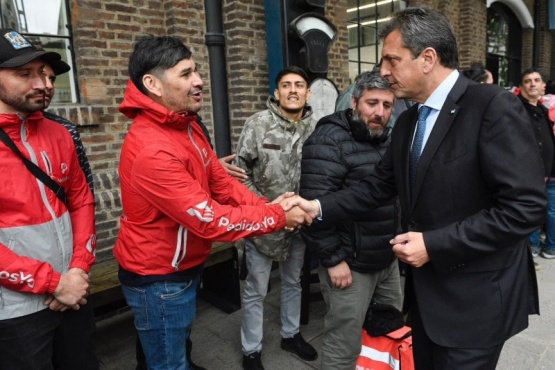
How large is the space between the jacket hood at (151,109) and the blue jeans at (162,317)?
80cm

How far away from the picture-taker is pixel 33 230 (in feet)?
6.21

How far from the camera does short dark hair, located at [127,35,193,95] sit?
202 cm

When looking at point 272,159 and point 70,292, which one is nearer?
point 70,292

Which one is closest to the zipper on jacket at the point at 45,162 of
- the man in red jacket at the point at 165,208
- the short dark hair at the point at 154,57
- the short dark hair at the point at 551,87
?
the man in red jacket at the point at 165,208

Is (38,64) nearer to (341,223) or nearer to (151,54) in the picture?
(151,54)

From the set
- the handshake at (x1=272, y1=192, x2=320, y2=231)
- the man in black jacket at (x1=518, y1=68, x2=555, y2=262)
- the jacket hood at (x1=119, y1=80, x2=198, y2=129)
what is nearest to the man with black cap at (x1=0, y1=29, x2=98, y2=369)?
the jacket hood at (x1=119, y1=80, x2=198, y2=129)

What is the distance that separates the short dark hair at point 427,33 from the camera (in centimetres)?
169

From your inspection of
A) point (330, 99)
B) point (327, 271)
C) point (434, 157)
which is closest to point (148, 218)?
point (327, 271)

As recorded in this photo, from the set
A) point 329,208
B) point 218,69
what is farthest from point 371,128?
point 218,69

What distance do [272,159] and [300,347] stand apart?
149 cm

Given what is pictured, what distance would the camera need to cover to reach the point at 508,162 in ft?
4.90

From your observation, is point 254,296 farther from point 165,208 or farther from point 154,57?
point 154,57

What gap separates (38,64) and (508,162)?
2.11m

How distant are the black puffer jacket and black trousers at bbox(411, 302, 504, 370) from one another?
54 cm
